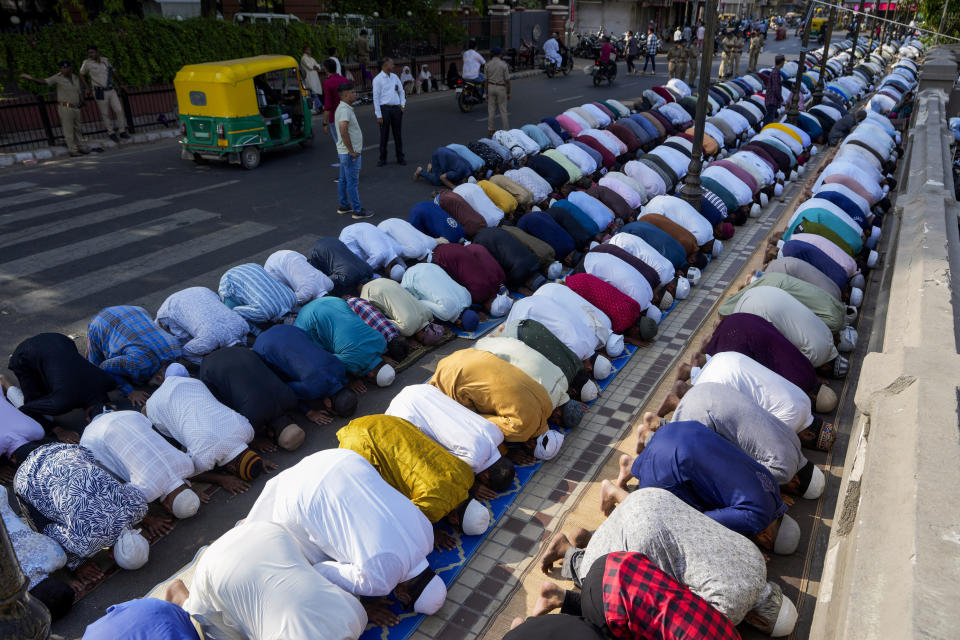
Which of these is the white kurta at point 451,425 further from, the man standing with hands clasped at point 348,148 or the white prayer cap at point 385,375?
the man standing with hands clasped at point 348,148

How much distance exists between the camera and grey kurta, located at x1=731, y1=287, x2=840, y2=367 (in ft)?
19.0

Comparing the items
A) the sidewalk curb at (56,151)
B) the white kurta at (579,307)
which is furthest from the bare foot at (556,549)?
the sidewalk curb at (56,151)

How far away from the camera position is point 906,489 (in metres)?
2.73

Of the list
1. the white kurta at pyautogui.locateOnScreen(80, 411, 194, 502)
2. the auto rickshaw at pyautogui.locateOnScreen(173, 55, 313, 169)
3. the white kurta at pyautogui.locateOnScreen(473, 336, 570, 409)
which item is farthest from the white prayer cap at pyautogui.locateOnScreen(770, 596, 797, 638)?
the auto rickshaw at pyautogui.locateOnScreen(173, 55, 313, 169)

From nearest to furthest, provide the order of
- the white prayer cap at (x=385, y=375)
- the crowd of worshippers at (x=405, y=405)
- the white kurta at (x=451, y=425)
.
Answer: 1. the crowd of worshippers at (x=405, y=405)
2. the white kurta at (x=451, y=425)
3. the white prayer cap at (x=385, y=375)

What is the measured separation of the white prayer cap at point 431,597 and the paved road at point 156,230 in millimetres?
1559

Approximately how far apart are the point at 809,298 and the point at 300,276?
188 inches

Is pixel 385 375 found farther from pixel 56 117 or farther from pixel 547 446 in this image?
pixel 56 117

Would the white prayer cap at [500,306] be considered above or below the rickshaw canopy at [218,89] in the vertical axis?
below

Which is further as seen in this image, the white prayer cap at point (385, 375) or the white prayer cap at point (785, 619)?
the white prayer cap at point (385, 375)

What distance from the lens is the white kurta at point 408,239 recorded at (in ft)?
25.8

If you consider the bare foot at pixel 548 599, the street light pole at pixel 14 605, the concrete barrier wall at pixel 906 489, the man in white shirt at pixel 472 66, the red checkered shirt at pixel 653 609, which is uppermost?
the man in white shirt at pixel 472 66

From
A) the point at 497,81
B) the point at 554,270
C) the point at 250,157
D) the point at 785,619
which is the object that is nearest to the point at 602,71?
the point at 497,81

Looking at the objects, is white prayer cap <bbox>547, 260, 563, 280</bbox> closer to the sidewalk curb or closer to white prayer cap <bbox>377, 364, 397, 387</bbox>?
white prayer cap <bbox>377, 364, 397, 387</bbox>
